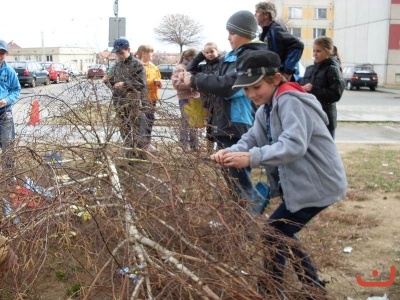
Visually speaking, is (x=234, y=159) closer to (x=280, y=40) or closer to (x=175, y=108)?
(x=175, y=108)

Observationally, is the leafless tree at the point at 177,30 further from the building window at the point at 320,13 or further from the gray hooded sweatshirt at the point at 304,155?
the gray hooded sweatshirt at the point at 304,155

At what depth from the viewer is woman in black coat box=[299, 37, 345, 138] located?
556 centimetres

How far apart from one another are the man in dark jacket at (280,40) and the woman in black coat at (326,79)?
559mm

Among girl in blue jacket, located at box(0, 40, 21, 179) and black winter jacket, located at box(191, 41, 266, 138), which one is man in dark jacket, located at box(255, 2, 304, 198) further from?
girl in blue jacket, located at box(0, 40, 21, 179)

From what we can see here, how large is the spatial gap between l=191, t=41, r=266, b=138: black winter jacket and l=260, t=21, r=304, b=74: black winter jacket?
27.4 inches

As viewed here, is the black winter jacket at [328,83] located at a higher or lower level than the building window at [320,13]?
lower

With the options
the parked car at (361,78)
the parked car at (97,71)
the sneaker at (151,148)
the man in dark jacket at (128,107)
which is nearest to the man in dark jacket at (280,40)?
the man in dark jacket at (128,107)

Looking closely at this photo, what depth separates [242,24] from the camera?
425 centimetres

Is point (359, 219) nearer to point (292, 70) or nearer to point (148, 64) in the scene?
point (292, 70)

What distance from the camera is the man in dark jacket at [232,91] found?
4227 mm

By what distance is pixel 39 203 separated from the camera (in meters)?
2.66

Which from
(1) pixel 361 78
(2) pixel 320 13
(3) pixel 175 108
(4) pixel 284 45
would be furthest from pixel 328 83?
(2) pixel 320 13

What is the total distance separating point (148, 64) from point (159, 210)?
5.24 metres

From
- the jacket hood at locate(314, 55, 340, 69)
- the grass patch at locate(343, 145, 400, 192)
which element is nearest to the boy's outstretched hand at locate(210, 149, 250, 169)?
the jacket hood at locate(314, 55, 340, 69)
